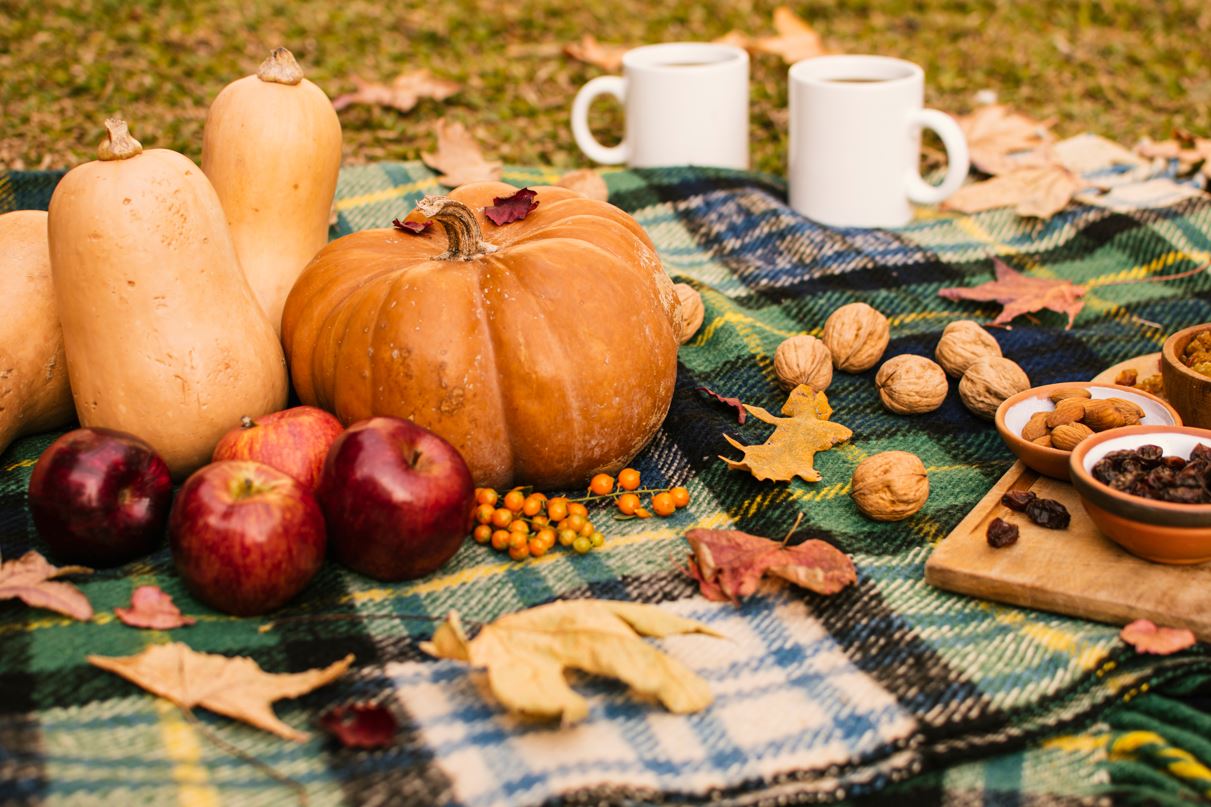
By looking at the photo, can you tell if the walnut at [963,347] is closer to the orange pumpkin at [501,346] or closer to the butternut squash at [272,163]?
the orange pumpkin at [501,346]

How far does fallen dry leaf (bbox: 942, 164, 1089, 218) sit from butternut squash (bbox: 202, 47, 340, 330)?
1.71m

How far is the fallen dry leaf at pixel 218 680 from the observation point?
142 centimetres

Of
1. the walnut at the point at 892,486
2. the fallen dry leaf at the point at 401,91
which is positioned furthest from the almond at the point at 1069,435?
the fallen dry leaf at the point at 401,91

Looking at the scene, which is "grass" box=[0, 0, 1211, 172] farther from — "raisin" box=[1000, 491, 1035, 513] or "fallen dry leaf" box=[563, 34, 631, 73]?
"raisin" box=[1000, 491, 1035, 513]

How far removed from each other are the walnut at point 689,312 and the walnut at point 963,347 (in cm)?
49

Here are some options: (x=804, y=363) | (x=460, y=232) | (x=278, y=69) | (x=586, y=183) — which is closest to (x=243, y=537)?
(x=460, y=232)

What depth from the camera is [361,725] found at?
1.40 meters

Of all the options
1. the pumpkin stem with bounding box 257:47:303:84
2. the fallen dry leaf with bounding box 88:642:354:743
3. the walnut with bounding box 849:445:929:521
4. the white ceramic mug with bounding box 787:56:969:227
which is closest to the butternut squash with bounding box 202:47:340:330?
the pumpkin stem with bounding box 257:47:303:84

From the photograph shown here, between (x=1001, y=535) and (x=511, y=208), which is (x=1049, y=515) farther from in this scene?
(x=511, y=208)

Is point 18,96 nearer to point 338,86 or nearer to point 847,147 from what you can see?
point 338,86

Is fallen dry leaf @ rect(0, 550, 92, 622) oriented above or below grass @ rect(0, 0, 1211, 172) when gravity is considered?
below

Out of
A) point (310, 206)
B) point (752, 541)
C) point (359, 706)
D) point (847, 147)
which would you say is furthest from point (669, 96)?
point (359, 706)

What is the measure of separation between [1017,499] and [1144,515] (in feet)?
0.83

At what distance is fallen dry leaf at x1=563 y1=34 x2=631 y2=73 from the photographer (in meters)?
3.69
